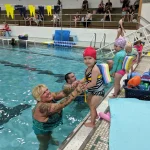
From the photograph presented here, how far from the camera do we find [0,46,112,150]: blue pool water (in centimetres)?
398

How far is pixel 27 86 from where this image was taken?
6.43 metres

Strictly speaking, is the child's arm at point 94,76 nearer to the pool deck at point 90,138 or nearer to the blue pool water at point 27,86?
the pool deck at point 90,138

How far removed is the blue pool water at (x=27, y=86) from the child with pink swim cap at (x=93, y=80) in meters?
1.01

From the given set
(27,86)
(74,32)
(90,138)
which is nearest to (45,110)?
(90,138)

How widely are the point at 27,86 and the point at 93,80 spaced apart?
3.75 metres

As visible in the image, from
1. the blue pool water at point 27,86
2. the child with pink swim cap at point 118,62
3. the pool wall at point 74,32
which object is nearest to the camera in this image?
the blue pool water at point 27,86

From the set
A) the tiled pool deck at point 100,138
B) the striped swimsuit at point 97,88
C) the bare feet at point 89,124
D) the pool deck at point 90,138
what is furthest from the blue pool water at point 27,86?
the striped swimsuit at point 97,88

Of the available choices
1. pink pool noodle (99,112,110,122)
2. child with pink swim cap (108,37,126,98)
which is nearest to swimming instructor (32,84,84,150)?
pink pool noodle (99,112,110,122)

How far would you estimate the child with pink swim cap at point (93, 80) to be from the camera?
312 cm

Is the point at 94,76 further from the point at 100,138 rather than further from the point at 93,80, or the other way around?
the point at 100,138

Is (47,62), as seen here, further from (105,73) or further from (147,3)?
(147,3)

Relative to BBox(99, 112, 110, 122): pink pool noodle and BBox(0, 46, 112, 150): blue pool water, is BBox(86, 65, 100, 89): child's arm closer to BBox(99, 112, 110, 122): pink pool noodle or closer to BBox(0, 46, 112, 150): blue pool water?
BBox(99, 112, 110, 122): pink pool noodle

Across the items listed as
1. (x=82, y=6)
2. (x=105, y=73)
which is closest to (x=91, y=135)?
(x=105, y=73)

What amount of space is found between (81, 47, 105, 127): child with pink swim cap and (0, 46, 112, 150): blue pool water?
1012 mm
